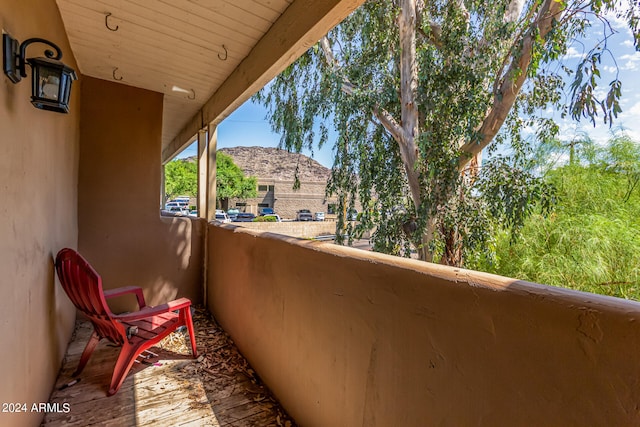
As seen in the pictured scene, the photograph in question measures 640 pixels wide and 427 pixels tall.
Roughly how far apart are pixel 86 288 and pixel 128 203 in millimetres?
1695

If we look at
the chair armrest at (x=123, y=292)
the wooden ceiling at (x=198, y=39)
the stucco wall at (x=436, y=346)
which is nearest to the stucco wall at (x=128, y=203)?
the wooden ceiling at (x=198, y=39)

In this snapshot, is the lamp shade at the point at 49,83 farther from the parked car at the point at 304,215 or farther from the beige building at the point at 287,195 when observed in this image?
the beige building at the point at 287,195

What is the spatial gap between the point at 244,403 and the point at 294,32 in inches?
92.8

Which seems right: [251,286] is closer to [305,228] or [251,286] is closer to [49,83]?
[49,83]

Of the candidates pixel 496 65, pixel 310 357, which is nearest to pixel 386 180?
pixel 496 65

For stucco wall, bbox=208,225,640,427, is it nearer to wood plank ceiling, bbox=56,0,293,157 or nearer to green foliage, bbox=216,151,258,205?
wood plank ceiling, bbox=56,0,293,157

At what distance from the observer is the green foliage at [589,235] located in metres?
3.31

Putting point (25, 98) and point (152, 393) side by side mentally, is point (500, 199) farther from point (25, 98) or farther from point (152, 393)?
point (25, 98)

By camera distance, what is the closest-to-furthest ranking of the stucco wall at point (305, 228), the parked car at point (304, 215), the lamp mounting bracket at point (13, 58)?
the lamp mounting bracket at point (13, 58) → the stucco wall at point (305, 228) → the parked car at point (304, 215)

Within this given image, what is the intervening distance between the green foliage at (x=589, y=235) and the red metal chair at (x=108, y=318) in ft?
12.9

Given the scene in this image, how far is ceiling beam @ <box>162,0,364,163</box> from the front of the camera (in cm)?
162

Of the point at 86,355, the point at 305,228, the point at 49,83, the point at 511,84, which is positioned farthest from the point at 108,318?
the point at 305,228

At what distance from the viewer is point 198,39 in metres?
2.35

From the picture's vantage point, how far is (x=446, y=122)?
434 cm
